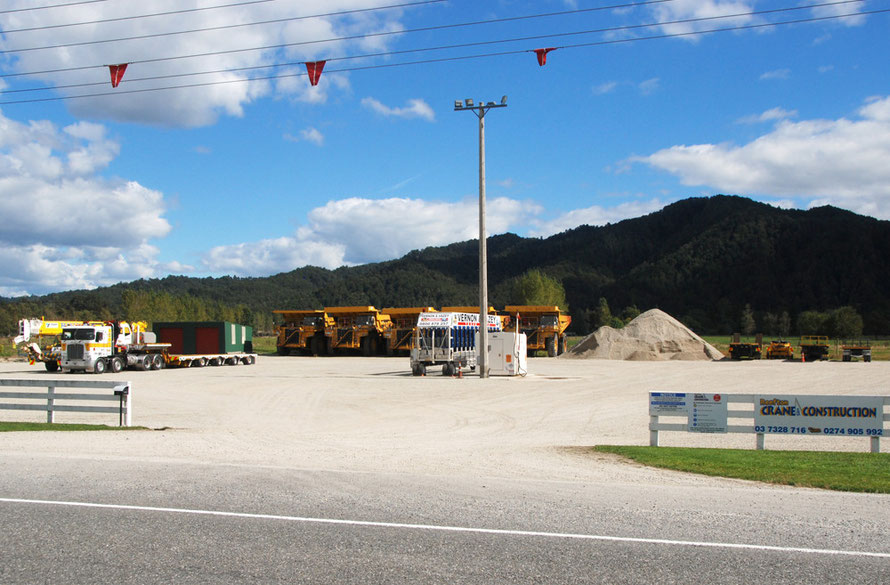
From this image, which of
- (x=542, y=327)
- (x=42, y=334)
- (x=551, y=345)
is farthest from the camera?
(x=542, y=327)

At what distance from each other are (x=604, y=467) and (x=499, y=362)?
2519cm

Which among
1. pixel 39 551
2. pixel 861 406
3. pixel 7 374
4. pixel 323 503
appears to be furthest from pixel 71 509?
pixel 7 374

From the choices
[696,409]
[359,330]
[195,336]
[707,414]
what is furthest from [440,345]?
[359,330]

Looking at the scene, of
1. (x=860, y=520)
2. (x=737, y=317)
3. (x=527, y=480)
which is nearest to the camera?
(x=860, y=520)

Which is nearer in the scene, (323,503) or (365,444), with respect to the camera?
(323,503)

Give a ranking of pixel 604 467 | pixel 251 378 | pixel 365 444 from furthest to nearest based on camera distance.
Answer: pixel 251 378 < pixel 365 444 < pixel 604 467

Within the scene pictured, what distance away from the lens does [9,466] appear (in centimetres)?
1112

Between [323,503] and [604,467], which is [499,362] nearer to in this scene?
[604,467]

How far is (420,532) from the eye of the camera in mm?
7082

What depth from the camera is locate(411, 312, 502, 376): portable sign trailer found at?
3809 centimetres

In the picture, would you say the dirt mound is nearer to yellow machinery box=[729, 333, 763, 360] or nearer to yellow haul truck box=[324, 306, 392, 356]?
yellow machinery box=[729, 333, 763, 360]

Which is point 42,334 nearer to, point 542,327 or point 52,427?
point 52,427

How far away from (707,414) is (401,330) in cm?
Answer: 5210

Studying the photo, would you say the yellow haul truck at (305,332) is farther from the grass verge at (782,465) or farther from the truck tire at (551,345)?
the grass verge at (782,465)
